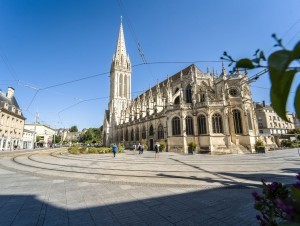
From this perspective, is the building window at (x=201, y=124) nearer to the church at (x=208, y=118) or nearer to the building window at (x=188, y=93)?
the church at (x=208, y=118)

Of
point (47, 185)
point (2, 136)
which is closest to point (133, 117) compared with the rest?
point (2, 136)

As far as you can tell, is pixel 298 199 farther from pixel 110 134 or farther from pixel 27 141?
pixel 27 141

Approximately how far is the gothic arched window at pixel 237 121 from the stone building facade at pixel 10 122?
45357mm

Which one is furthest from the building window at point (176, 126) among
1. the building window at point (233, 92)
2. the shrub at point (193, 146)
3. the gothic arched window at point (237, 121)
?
the building window at point (233, 92)

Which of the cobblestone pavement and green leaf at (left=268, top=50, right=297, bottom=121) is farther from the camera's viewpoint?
the cobblestone pavement

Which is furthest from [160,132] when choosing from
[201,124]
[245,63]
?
[245,63]

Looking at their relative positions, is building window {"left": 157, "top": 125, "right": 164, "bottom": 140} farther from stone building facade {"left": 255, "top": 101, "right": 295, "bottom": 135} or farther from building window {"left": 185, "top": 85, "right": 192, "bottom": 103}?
stone building facade {"left": 255, "top": 101, "right": 295, "bottom": 135}

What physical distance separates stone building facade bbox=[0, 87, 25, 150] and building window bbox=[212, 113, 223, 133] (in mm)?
41793

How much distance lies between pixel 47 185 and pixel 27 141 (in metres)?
59.3

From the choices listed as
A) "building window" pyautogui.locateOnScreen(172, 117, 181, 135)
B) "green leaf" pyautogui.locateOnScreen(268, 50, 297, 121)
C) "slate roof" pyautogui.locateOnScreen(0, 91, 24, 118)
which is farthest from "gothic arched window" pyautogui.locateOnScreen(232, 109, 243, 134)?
"slate roof" pyautogui.locateOnScreen(0, 91, 24, 118)

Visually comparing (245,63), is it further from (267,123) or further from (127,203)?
(267,123)

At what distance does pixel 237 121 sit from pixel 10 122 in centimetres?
4929

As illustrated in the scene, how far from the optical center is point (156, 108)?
35.4 meters

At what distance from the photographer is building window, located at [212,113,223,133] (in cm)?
2550
